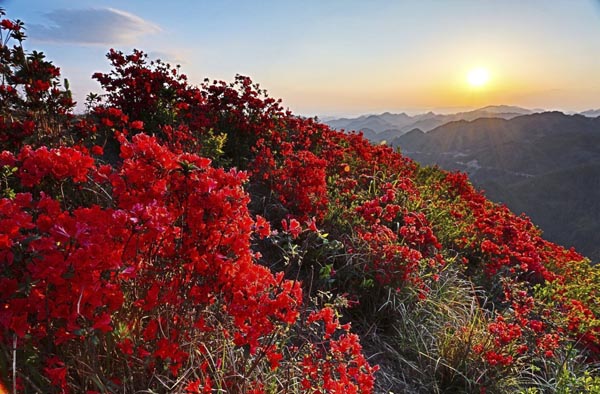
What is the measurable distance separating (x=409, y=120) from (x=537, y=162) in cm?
8892

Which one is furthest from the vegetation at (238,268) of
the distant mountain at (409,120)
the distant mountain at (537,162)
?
the distant mountain at (409,120)

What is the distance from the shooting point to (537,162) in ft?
196

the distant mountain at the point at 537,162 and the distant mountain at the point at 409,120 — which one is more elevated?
the distant mountain at the point at 409,120

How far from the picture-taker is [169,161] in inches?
56.0

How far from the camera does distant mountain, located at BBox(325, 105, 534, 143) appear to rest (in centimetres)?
9412

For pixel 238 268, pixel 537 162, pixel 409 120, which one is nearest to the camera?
pixel 238 268

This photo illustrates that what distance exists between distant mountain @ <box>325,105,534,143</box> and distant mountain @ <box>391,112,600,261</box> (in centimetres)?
855

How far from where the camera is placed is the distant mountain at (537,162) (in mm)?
42438

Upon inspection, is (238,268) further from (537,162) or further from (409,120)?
(409,120)

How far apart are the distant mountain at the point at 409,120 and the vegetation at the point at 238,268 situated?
68361 mm

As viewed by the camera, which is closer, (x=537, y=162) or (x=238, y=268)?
(x=238, y=268)

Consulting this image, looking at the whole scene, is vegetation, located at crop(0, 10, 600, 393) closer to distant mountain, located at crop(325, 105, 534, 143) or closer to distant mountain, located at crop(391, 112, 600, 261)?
distant mountain, located at crop(391, 112, 600, 261)

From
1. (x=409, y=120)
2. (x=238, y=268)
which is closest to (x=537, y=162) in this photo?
(x=238, y=268)

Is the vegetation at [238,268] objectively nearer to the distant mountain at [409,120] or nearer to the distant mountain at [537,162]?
the distant mountain at [537,162]
